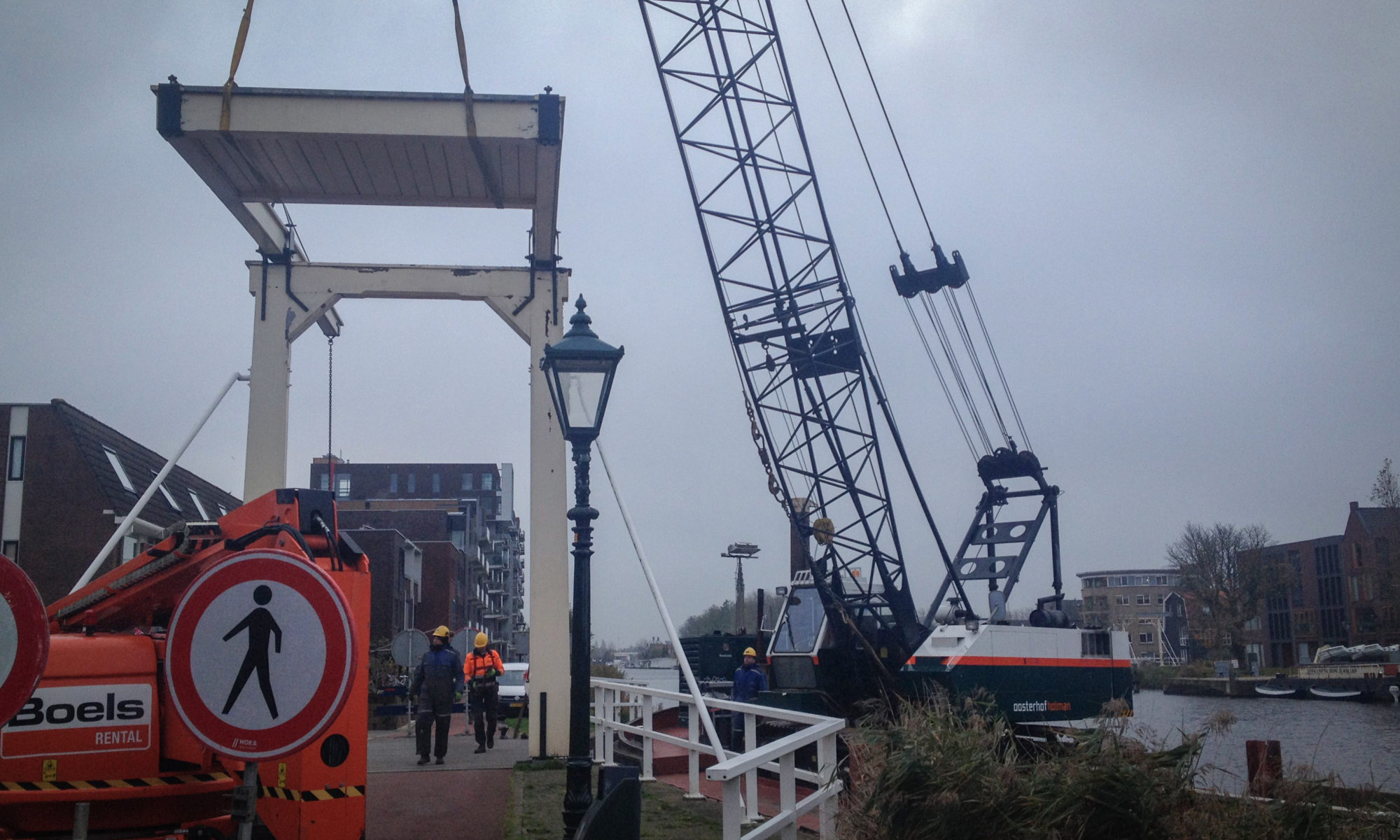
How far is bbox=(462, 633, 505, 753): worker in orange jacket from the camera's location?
602 inches

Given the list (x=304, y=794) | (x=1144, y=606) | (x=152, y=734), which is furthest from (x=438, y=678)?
(x=1144, y=606)

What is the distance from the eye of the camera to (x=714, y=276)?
2014 centimetres

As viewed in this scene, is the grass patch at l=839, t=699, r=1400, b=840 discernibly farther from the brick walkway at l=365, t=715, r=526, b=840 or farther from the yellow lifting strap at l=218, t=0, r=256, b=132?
the yellow lifting strap at l=218, t=0, r=256, b=132

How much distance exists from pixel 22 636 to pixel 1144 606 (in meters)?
107

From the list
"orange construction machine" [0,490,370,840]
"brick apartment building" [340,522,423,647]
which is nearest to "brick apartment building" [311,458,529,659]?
"brick apartment building" [340,522,423,647]

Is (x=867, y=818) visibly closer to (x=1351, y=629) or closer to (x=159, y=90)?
(x=159, y=90)

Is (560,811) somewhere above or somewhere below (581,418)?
below

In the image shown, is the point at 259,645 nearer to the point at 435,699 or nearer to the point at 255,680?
the point at 255,680

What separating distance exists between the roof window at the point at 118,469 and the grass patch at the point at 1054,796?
34740 mm

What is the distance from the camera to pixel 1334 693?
188 ft

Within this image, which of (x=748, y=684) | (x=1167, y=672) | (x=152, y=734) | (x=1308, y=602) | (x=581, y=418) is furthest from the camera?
(x=1308, y=602)

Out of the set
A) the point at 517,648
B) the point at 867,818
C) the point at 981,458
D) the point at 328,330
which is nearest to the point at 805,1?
the point at 981,458

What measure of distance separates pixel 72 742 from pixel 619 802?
3002 mm

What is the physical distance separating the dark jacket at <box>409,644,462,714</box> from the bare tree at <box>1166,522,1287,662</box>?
189 ft
